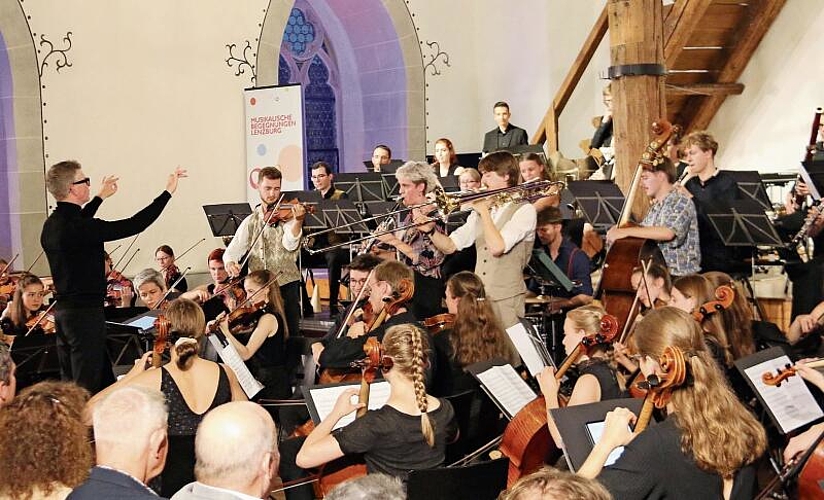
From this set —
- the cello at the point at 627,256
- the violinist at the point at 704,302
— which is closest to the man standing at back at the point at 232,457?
the violinist at the point at 704,302

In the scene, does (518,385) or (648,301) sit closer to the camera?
(518,385)

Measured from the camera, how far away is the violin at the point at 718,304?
437 cm

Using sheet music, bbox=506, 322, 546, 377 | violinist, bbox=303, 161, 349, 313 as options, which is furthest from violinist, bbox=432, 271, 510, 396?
violinist, bbox=303, 161, 349, 313

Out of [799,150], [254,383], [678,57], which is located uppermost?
[678,57]

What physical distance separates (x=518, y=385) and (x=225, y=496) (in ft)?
5.94

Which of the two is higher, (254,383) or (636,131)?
(636,131)

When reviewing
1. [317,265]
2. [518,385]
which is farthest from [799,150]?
[518,385]

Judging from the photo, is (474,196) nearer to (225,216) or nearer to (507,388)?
(507,388)

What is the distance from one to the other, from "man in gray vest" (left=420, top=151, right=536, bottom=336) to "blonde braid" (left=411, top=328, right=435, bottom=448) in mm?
1925

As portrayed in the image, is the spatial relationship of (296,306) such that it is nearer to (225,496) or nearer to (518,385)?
(518,385)

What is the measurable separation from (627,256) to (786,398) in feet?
8.42

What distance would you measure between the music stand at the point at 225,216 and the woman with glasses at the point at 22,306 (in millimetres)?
2083

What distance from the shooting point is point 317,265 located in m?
8.98

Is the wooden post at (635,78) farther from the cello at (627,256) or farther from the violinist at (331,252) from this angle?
the violinist at (331,252)
